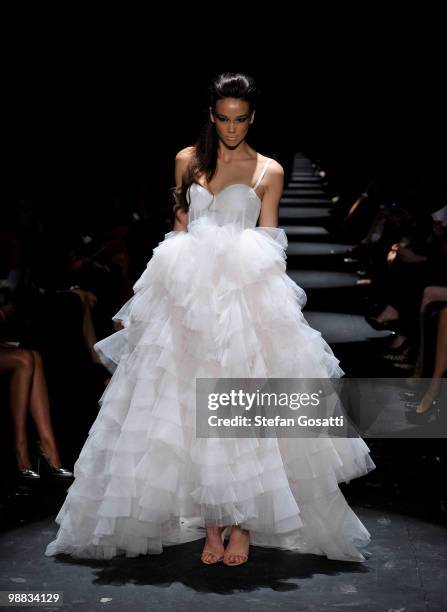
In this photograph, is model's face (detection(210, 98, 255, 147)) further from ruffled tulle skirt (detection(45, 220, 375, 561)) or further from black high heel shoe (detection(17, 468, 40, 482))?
black high heel shoe (detection(17, 468, 40, 482))

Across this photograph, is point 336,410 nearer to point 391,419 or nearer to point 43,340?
point 391,419

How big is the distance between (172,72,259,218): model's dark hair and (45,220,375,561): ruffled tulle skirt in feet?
0.47

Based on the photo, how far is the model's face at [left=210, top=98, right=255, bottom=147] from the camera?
10.4 feet

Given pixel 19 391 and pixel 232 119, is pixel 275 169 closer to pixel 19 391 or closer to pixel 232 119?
pixel 232 119

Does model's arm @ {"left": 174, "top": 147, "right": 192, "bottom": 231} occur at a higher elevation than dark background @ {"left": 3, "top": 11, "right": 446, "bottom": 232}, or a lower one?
higher

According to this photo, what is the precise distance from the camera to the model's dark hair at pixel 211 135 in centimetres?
316

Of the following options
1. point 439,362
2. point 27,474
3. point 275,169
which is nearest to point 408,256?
point 439,362

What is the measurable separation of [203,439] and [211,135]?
2.99 ft

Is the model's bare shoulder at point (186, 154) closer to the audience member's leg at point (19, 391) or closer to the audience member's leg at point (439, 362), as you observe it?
the audience member's leg at point (19, 391)

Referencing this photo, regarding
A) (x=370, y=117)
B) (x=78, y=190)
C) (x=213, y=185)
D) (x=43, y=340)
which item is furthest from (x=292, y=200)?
(x=213, y=185)

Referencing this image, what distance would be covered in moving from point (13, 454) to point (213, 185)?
1.56 metres

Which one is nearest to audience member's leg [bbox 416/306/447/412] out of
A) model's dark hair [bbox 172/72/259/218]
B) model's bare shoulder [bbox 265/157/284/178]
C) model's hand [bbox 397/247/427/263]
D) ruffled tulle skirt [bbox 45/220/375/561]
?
model's hand [bbox 397/247/427/263]

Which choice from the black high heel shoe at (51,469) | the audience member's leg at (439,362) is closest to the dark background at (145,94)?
the audience member's leg at (439,362)

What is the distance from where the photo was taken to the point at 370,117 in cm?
2106
